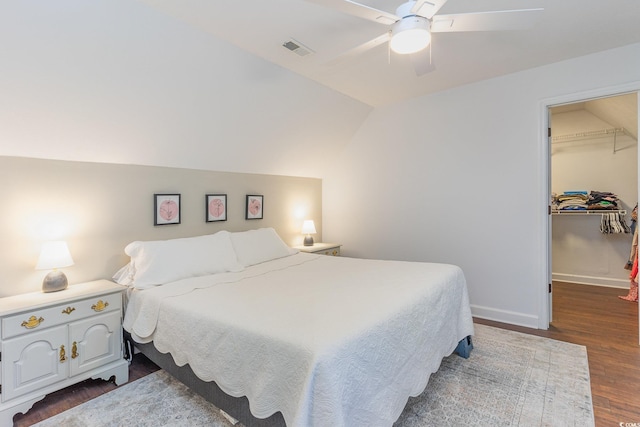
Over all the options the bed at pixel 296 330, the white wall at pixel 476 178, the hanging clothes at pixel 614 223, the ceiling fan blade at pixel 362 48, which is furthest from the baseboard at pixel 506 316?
the ceiling fan blade at pixel 362 48

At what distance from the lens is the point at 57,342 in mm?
2027

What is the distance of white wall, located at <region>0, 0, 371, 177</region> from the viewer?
1.89 metres

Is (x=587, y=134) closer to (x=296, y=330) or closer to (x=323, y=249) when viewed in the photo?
(x=323, y=249)

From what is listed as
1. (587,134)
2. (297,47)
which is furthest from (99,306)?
(587,134)

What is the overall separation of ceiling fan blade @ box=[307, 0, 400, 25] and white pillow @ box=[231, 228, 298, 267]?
2.33m

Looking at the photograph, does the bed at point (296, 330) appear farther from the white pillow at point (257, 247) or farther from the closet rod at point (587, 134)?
the closet rod at point (587, 134)

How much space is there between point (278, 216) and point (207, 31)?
7.93 ft

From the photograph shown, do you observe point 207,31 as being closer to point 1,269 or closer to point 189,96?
point 189,96

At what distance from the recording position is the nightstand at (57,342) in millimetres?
1857

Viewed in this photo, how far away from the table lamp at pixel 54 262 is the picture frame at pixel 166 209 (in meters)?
0.79

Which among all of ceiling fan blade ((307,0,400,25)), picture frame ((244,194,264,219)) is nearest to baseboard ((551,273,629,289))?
picture frame ((244,194,264,219))

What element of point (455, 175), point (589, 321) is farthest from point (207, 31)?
point (589, 321)

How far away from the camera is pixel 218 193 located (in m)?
3.53

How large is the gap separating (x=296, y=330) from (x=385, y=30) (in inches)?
86.0
